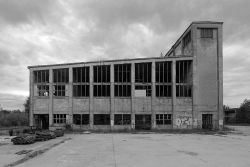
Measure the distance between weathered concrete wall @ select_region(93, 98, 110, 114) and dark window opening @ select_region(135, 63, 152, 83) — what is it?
21.1 feet

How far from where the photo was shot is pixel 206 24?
36.2 metres

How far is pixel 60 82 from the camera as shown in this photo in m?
37.0

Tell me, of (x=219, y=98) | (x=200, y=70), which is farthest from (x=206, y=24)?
(x=219, y=98)

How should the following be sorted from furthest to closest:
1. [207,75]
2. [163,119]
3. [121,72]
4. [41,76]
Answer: [41,76], [121,72], [163,119], [207,75]

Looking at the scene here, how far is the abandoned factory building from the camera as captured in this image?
35.8 meters

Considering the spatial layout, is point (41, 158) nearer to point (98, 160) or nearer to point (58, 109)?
point (98, 160)

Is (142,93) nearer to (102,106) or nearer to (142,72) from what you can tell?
(142,72)

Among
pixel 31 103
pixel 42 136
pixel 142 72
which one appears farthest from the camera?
pixel 142 72

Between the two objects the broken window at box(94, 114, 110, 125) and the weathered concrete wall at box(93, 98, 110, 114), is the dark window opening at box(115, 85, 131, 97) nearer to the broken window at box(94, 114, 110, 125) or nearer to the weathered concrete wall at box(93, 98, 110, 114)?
the weathered concrete wall at box(93, 98, 110, 114)

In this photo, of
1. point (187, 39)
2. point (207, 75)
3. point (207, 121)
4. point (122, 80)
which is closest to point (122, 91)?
point (122, 80)

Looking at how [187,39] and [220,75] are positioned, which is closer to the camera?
[220,75]

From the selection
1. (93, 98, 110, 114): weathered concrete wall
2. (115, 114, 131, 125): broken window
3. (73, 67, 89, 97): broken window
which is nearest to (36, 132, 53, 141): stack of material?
(93, 98, 110, 114): weathered concrete wall

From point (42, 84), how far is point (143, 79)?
17.7 metres

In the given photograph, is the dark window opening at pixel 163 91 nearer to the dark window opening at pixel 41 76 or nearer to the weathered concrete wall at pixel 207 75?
the weathered concrete wall at pixel 207 75
